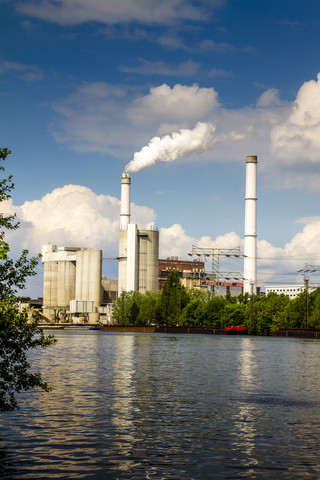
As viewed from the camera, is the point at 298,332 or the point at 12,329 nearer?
the point at 12,329

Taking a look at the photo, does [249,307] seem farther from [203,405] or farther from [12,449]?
[12,449]

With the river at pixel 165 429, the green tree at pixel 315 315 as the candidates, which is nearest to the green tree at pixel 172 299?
the green tree at pixel 315 315

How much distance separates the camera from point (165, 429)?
26328 mm

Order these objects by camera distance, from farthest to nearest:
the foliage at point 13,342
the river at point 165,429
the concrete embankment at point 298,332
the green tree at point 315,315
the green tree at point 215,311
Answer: the green tree at point 215,311 < the green tree at point 315,315 < the concrete embankment at point 298,332 < the foliage at point 13,342 < the river at point 165,429

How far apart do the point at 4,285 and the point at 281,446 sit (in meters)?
10.9

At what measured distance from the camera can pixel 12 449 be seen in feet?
72.9

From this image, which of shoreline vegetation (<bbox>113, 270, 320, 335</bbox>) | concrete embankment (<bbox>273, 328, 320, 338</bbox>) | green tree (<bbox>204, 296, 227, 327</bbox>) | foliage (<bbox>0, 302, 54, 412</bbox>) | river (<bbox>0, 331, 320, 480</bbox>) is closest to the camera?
river (<bbox>0, 331, 320, 480</bbox>)

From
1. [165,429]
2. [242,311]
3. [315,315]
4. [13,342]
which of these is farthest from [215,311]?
[13,342]

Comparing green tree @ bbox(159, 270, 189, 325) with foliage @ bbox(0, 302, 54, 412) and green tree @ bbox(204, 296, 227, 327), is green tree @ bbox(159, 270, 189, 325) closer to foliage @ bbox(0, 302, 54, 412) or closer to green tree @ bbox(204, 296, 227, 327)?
green tree @ bbox(204, 296, 227, 327)

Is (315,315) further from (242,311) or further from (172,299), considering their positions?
(172,299)

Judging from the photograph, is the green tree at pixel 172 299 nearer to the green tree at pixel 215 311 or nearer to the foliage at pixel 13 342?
the green tree at pixel 215 311

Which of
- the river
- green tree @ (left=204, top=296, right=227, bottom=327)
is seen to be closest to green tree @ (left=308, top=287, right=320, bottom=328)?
green tree @ (left=204, top=296, right=227, bottom=327)

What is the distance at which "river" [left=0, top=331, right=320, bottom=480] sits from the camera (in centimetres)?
2002

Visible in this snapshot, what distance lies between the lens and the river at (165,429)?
65.7ft
